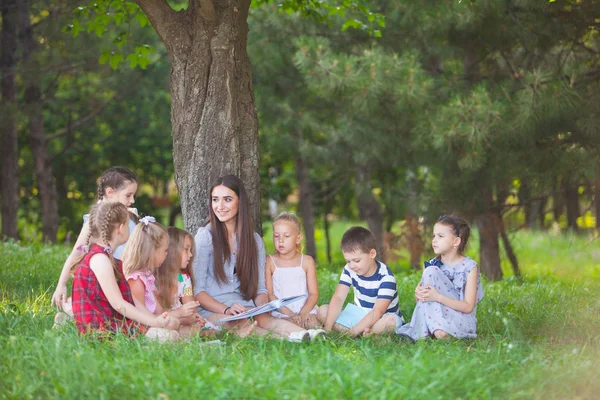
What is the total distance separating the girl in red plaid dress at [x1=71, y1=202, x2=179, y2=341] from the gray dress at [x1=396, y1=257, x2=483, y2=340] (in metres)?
1.62

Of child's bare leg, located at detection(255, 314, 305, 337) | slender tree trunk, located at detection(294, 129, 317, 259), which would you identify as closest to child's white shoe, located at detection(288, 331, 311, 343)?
child's bare leg, located at detection(255, 314, 305, 337)

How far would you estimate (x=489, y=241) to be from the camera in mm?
9820

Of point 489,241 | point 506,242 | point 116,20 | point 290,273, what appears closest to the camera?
point 290,273

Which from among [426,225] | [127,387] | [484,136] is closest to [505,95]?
[484,136]

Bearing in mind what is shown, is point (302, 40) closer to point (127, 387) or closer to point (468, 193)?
point (468, 193)

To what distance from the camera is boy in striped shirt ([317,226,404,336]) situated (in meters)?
5.17

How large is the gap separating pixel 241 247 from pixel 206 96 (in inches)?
47.0

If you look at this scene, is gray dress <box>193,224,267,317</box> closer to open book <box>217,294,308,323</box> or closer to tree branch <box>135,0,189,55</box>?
open book <box>217,294,308,323</box>

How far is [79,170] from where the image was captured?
48.3ft

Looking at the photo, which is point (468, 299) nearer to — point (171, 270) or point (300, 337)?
point (300, 337)

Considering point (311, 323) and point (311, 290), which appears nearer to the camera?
point (311, 323)

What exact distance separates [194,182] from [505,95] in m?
3.96

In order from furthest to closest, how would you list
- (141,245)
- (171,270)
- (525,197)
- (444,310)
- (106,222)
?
1. (525,197)
2. (444,310)
3. (171,270)
4. (141,245)
5. (106,222)

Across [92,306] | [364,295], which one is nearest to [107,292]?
[92,306]
